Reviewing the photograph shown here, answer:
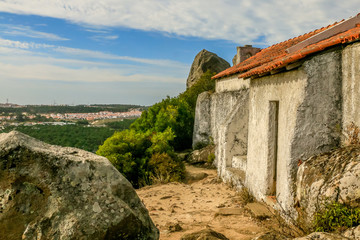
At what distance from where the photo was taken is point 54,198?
126 inches

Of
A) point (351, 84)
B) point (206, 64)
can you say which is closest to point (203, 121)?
point (351, 84)

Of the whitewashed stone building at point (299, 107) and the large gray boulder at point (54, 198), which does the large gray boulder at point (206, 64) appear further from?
the large gray boulder at point (54, 198)

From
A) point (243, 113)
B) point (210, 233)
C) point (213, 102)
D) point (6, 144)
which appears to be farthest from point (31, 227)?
point (213, 102)

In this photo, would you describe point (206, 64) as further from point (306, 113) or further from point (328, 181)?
point (328, 181)

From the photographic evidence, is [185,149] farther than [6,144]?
Yes

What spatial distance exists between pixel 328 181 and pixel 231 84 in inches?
326

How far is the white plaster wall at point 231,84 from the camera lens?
1117cm

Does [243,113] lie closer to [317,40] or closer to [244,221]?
[317,40]

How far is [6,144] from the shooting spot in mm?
3195

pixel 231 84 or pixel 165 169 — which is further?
pixel 231 84

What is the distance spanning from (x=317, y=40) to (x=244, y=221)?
157 inches

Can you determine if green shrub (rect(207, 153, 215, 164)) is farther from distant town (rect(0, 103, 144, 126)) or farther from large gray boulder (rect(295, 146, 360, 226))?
distant town (rect(0, 103, 144, 126))

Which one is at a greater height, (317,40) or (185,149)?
(317,40)

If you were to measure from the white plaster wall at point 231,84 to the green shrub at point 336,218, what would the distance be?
6930 mm
